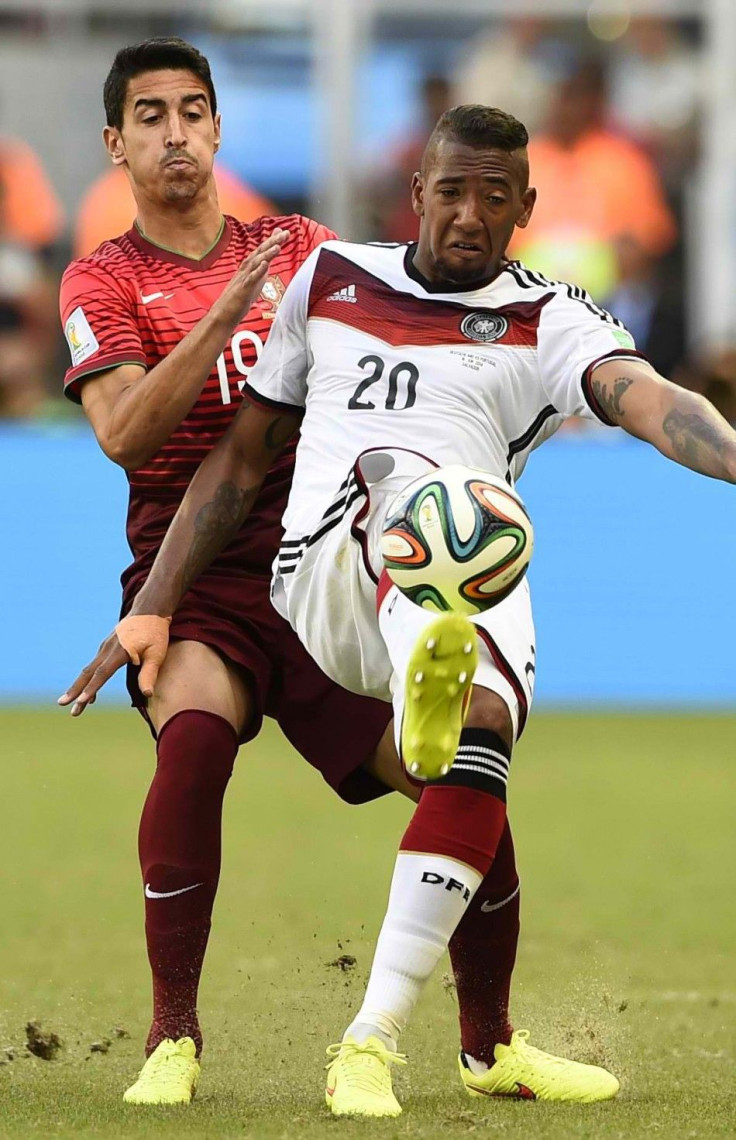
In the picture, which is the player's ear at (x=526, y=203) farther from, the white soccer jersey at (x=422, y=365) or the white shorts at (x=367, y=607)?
the white shorts at (x=367, y=607)

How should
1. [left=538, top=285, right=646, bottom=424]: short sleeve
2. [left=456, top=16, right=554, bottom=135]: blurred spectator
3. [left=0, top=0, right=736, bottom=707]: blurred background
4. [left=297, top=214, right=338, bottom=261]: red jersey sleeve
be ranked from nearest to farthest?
1. [left=538, top=285, right=646, bottom=424]: short sleeve
2. [left=297, top=214, right=338, bottom=261]: red jersey sleeve
3. [left=0, top=0, right=736, bottom=707]: blurred background
4. [left=456, top=16, right=554, bottom=135]: blurred spectator

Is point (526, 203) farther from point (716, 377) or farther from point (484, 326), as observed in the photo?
point (716, 377)

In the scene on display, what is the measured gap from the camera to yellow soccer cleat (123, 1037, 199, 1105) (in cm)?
402

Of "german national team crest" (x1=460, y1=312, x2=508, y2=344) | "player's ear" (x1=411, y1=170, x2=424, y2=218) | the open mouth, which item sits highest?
"player's ear" (x1=411, y1=170, x2=424, y2=218)

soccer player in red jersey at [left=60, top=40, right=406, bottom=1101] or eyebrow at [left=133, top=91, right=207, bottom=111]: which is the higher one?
eyebrow at [left=133, top=91, right=207, bottom=111]

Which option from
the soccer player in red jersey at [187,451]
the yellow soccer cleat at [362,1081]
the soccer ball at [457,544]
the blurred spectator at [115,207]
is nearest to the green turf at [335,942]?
the yellow soccer cleat at [362,1081]

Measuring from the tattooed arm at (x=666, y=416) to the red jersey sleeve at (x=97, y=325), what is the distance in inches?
43.5

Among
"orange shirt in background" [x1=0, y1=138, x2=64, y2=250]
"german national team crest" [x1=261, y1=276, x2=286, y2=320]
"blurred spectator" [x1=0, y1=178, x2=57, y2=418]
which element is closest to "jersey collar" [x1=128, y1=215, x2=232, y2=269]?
"german national team crest" [x1=261, y1=276, x2=286, y2=320]

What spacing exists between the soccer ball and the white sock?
511 mm

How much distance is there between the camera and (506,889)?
439cm

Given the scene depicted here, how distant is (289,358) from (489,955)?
136 centimetres

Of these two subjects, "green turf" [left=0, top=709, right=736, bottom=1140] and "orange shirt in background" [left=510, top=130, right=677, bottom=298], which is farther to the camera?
"orange shirt in background" [left=510, top=130, right=677, bottom=298]

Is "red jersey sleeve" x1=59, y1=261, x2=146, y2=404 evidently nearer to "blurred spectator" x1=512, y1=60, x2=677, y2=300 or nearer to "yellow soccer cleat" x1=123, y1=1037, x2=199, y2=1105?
"yellow soccer cleat" x1=123, y1=1037, x2=199, y2=1105

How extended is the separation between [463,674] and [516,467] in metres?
0.83
